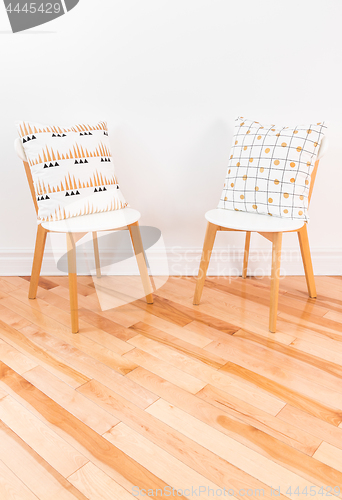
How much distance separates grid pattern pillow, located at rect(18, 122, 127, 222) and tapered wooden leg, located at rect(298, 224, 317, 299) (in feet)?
2.69

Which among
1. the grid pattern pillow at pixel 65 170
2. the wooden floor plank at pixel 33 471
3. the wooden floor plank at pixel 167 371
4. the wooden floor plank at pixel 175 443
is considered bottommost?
the wooden floor plank at pixel 167 371

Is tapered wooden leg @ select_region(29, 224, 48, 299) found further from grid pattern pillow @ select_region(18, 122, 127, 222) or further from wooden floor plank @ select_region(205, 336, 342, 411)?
wooden floor plank @ select_region(205, 336, 342, 411)

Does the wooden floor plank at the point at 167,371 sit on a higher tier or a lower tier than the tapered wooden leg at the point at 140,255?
lower

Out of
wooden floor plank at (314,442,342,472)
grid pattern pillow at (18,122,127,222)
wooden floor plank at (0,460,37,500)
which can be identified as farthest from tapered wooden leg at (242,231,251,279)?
wooden floor plank at (0,460,37,500)

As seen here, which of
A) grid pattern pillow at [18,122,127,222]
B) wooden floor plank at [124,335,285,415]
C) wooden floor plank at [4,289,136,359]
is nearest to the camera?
wooden floor plank at [124,335,285,415]

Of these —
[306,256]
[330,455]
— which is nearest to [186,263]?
[306,256]

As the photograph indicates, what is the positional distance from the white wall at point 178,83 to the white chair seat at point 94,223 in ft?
1.40

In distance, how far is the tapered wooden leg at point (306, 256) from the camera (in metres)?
1.62

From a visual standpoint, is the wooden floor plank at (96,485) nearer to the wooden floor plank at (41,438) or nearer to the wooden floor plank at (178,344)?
the wooden floor plank at (41,438)

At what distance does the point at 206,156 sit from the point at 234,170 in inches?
12.5

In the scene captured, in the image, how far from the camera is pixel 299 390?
3.96 ft

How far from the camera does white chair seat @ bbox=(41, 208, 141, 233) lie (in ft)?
4.80

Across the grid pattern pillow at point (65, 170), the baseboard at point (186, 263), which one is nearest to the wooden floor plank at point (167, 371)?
the grid pattern pillow at point (65, 170)

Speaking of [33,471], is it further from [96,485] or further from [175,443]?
[175,443]
